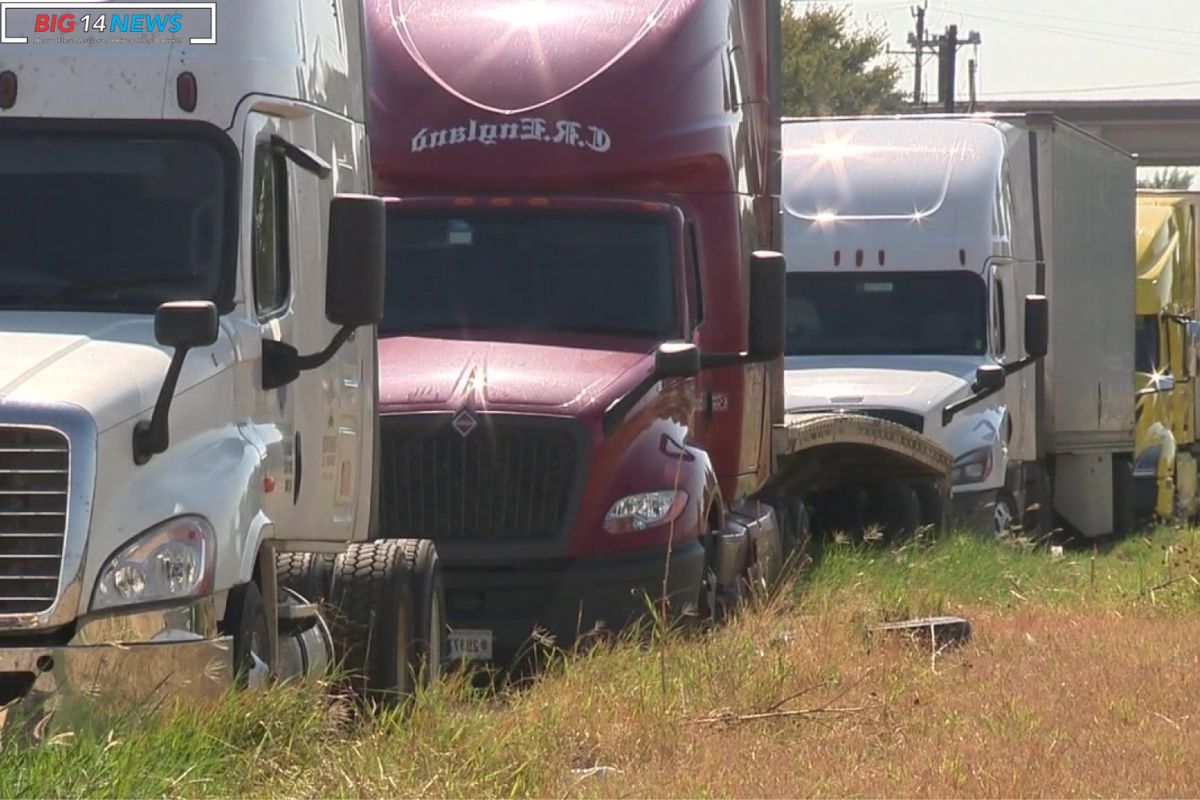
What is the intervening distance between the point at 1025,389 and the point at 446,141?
29.7ft

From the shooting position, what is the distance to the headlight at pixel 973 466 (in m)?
18.7

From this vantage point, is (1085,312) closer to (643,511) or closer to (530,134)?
(530,134)

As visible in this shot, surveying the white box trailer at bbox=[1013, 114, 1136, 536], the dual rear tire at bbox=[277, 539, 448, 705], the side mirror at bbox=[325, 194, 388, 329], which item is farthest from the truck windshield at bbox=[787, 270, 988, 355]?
the side mirror at bbox=[325, 194, 388, 329]

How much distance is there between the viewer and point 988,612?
45.4 ft

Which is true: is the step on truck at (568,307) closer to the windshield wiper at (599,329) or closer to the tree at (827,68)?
the windshield wiper at (599,329)

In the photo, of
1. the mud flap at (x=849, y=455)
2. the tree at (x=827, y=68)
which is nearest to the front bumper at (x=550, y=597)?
the mud flap at (x=849, y=455)

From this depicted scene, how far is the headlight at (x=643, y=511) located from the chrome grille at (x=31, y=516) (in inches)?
189

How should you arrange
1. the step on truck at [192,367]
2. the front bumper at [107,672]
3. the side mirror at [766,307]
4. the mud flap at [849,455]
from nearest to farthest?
1. the front bumper at [107,672]
2. the step on truck at [192,367]
3. the side mirror at [766,307]
4. the mud flap at [849,455]

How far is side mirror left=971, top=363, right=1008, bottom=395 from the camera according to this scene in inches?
701

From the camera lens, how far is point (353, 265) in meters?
8.22

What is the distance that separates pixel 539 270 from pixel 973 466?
6.99 m

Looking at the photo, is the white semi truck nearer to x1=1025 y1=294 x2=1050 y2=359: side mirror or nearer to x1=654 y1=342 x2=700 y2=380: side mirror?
x1=1025 y1=294 x2=1050 y2=359: side mirror

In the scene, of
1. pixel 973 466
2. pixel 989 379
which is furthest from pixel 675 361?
pixel 973 466

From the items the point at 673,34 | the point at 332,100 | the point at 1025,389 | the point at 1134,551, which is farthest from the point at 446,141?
the point at 1134,551
